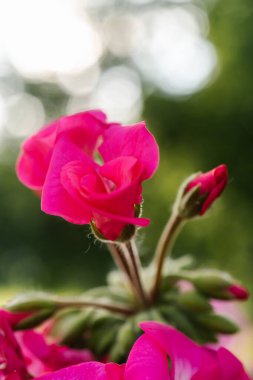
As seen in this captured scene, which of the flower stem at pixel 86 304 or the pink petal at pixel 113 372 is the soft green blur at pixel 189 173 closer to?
the flower stem at pixel 86 304

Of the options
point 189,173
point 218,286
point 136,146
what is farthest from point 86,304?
point 189,173

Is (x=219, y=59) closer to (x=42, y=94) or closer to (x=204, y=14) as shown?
(x=204, y=14)

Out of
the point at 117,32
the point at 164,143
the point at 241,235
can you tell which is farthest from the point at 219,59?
the point at 117,32

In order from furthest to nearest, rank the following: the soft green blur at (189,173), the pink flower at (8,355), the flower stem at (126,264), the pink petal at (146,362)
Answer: the soft green blur at (189,173), the flower stem at (126,264), the pink flower at (8,355), the pink petal at (146,362)

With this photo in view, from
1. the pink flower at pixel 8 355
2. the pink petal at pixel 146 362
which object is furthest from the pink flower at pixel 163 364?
the pink flower at pixel 8 355

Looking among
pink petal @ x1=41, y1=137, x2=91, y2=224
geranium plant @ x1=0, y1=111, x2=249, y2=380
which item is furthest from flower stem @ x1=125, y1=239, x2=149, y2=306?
pink petal @ x1=41, y1=137, x2=91, y2=224

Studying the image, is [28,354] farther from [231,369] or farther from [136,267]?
[231,369]
